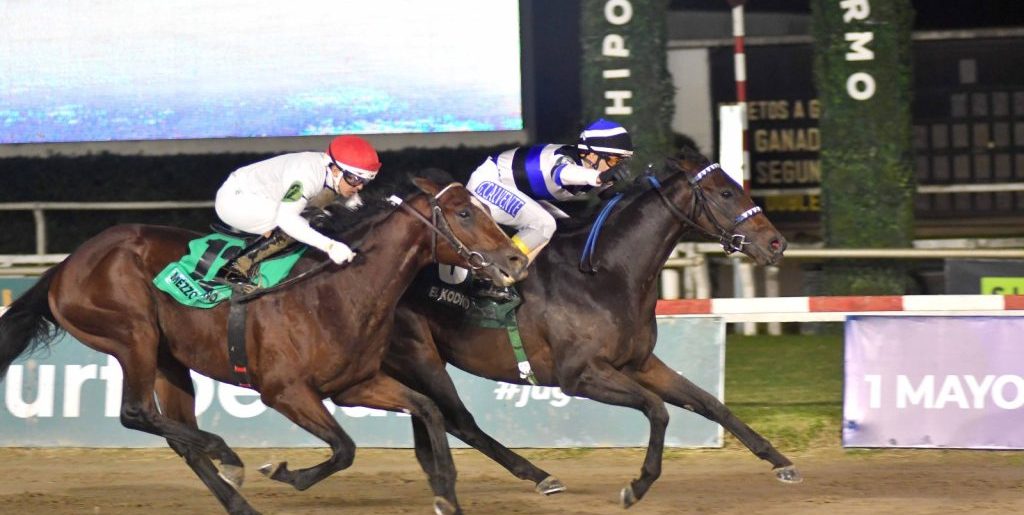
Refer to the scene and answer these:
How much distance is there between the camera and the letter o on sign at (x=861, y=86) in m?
10.8

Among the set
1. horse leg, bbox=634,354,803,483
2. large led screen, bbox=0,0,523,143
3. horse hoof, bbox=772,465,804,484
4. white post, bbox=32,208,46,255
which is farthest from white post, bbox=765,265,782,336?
white post, bbox=32,208,46,255

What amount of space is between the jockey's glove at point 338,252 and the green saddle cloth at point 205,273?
27cm

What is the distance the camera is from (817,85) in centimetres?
1093

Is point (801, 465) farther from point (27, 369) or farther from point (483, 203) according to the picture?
point (27, 369)

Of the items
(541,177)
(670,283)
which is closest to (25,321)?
(541,177)

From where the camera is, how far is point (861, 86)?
10.8 metres

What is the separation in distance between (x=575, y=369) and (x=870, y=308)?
2191mm

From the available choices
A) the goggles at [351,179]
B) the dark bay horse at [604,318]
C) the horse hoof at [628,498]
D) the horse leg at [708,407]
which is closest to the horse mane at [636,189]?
the dark bay horse at [604,318]

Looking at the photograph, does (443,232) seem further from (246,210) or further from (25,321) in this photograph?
(25,321)

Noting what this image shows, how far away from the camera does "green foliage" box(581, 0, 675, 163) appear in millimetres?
11031

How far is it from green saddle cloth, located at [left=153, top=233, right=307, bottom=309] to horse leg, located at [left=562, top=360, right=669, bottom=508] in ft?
4.18

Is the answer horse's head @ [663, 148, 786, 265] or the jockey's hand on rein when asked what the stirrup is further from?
horse's head @ [663, 148, 786, 265]

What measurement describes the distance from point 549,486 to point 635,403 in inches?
22.4

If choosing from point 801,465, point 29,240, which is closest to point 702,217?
point 801,465
